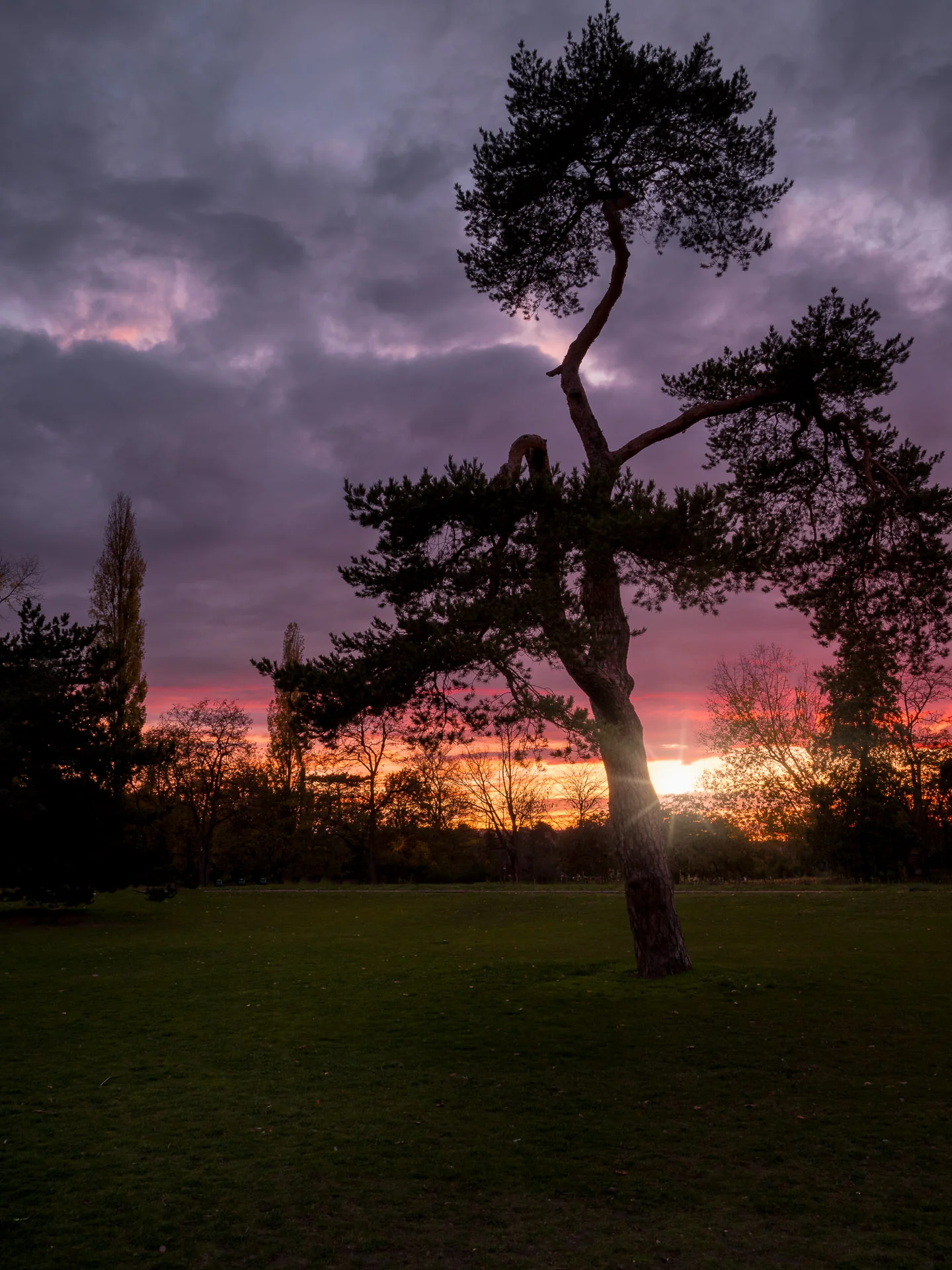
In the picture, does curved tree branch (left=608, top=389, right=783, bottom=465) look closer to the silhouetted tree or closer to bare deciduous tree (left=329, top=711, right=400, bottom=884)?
the silhouetted tree

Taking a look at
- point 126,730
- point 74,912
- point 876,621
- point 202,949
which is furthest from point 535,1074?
point 74,912

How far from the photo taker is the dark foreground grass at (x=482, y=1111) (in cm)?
523

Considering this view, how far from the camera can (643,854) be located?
12.8 metres

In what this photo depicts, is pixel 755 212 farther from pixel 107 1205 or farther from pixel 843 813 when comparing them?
pixel 843 813

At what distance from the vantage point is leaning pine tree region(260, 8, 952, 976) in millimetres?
11031

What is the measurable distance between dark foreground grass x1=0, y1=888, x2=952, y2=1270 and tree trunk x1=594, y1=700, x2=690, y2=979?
0.57m

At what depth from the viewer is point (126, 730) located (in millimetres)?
23938

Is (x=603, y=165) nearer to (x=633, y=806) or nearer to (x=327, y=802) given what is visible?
(x=633, y=806)

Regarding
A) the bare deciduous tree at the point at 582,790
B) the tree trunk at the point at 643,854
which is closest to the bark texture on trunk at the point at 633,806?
the tree trunk at the point at 643,854

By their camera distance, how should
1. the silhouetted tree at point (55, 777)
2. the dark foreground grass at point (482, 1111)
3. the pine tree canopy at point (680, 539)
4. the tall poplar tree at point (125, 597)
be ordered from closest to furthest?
the dark foreground grass at point (482, 1111), the pine tree canopy at point (680, 539), the silhouetted tree at point (55, 777), the tall poplar tree at point (125, 597)

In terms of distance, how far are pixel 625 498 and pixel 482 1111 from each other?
23.2 ft

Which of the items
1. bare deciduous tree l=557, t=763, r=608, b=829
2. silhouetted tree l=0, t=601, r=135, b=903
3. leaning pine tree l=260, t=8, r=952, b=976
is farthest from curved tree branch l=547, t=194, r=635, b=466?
bare deciduous tree l=557, t=763, r=608, b=829

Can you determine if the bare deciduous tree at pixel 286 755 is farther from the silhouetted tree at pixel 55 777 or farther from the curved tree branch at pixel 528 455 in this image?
the curved tree branch at pixel 528 455

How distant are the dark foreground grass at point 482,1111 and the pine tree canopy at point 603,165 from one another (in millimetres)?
11417
